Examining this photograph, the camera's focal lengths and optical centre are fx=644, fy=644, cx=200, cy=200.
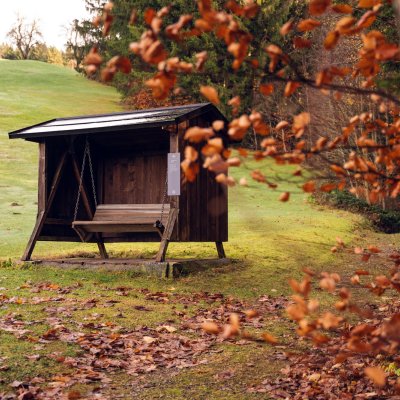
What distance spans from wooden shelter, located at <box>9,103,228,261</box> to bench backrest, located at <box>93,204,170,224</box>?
23 mm

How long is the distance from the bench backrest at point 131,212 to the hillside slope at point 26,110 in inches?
101

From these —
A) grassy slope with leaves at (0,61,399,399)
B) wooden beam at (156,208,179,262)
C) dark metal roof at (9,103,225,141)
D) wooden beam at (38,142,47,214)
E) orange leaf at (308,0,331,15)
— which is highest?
orange leaf at (308,0,331,15)

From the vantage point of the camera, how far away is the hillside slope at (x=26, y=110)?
21531mm

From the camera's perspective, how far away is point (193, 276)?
12.4 meters

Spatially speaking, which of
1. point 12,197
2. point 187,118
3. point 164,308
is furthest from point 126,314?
point 12,197

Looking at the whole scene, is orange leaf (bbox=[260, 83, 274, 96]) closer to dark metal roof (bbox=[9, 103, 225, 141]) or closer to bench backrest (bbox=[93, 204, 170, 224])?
dark metal roof (bbox=[9, 103, 225, 141])

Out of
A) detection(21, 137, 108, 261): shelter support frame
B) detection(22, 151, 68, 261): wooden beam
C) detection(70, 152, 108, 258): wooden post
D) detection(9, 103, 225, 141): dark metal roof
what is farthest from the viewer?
detection(70, 152, 108, 258): wooden post

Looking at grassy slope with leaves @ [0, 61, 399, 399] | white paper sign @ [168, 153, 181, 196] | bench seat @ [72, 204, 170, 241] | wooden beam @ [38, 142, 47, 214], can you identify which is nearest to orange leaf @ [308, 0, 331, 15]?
grassy slope with leaves @ [0, 61, 399, 399]

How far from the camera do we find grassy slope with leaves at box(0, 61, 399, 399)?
6.24 metres

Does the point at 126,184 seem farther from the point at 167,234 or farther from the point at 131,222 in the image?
the point at 167,234

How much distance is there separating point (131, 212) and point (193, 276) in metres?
2.90

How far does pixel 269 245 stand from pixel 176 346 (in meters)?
9.01

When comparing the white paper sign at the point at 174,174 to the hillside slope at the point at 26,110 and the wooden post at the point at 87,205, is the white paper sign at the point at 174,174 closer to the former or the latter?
the wooden post at the point at 87,205

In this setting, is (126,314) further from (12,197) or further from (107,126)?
(12,197)
